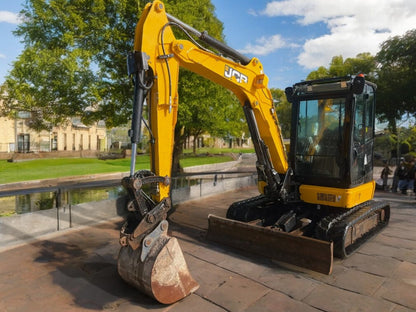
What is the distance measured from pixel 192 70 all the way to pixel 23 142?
117 feet

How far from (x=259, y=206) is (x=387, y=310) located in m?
3.38

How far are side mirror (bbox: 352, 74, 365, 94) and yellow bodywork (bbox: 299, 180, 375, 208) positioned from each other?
5.99 ft

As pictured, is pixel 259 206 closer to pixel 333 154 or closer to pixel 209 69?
pixel 333 154

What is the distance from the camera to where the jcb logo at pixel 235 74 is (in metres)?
5.00

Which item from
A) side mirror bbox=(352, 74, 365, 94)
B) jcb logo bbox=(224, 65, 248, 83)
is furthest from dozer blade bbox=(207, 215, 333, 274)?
side mirror bbox=(352, 74, 365, 94)

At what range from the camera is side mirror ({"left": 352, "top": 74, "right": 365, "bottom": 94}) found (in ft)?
17.0

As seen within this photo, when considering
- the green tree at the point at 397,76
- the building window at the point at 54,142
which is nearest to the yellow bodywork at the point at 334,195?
the green tree at the point at 397,76

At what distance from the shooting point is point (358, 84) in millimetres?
5230

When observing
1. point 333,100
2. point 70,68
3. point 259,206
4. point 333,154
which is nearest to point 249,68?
point 333,100

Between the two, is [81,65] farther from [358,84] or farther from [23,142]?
[23,142]

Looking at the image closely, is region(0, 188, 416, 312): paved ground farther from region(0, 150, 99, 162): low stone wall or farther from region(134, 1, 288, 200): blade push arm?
A: region(0, 150, 99, 162): low stone wall

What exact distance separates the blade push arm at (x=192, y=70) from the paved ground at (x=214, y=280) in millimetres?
1496

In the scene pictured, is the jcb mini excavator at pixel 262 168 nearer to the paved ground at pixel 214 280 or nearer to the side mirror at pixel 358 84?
the side mirror at pixel 358 84

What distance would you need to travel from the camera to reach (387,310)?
136 inches
